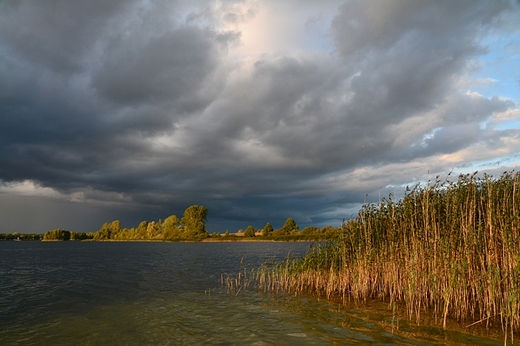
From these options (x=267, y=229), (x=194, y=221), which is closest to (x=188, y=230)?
(x=194, y=221)

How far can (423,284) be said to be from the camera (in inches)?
600

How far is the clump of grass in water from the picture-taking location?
1239 centimetres

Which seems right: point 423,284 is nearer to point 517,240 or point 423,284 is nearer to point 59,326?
point 517,240

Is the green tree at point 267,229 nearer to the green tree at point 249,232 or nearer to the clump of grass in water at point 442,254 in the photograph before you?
the green tree at point 249,232

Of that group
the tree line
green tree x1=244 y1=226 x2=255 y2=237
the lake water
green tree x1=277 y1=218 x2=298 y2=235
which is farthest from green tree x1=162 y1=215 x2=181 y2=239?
the lake water

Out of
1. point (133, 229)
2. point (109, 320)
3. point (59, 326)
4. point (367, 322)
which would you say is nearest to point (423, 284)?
point (367, 322)

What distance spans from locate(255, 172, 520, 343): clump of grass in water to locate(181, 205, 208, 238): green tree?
13430 cm

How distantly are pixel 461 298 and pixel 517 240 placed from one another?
3437 millimetres

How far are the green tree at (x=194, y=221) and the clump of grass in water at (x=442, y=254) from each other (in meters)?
134

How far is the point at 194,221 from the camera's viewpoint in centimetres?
15050

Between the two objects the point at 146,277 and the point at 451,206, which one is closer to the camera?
the point at 451,206

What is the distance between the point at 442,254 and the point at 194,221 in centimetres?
14317

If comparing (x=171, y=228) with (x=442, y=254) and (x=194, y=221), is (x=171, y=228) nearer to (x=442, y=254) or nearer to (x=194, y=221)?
(x=194, y=221)

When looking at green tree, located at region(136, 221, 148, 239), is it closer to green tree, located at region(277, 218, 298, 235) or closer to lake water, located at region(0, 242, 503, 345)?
green tree, located at region(277, 218, 298, 235)
